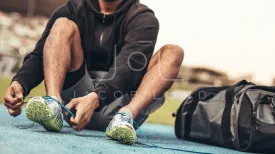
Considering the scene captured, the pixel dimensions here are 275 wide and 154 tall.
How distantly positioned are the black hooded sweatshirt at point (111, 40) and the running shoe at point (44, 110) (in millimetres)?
226

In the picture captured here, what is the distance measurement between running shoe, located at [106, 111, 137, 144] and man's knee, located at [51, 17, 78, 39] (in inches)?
14.6

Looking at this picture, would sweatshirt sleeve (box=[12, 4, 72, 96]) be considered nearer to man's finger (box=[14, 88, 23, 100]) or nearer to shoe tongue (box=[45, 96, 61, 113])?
man's finger (box=[14, 88, 23, 100])

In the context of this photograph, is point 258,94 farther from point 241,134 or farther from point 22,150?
point 22,150

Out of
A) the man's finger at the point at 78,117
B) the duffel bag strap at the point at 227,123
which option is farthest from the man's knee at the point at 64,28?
the duffel bag strap at the point at 227,123

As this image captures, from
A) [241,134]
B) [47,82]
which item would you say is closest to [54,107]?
[47,82]

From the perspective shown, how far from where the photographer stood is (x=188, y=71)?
6.40m

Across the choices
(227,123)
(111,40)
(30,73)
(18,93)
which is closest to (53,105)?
(18,93)

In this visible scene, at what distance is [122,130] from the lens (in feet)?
3.88

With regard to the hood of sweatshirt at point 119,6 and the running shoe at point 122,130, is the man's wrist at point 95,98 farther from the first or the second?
the hood of sweatshirt at point 119,6

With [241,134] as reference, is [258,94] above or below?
above

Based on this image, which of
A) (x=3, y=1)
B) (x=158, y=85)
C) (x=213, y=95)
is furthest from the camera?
(x=3, y=1)

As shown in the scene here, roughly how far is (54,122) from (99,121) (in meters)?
0.46

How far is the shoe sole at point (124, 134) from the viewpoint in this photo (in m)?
1.18

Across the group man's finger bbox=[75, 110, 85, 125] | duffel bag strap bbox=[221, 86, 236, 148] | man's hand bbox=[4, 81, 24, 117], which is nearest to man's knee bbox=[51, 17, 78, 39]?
man's hand bbox=[4, 81, 24, 117]
